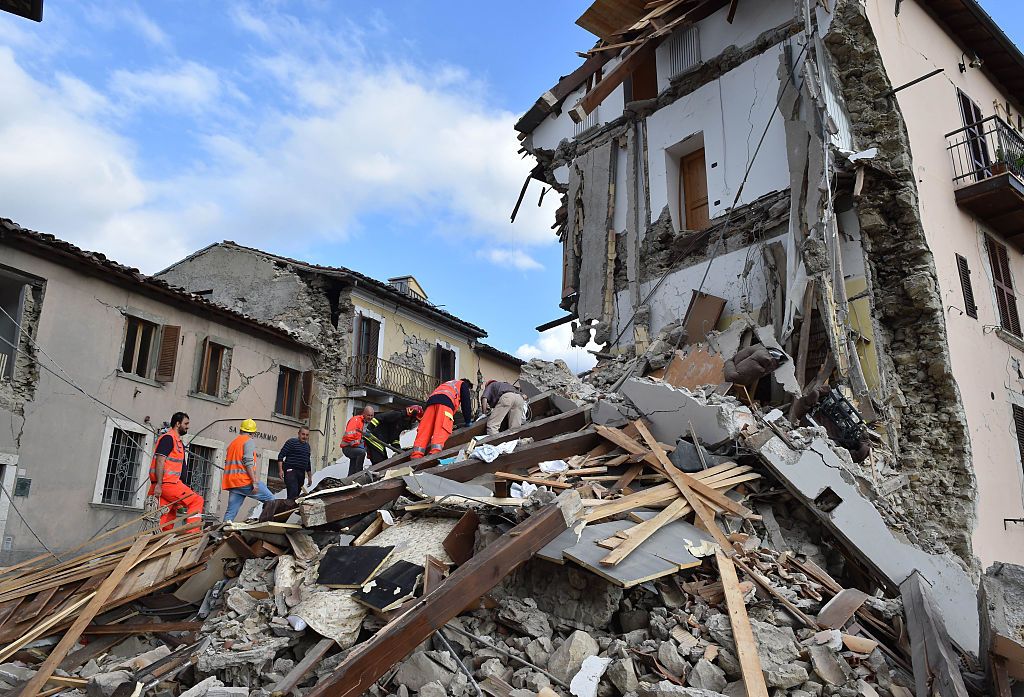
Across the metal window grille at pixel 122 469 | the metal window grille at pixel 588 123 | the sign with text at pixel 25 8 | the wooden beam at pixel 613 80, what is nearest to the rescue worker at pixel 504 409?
the wooden beam at pixel 613 80

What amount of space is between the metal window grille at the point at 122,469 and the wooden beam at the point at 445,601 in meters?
12.4

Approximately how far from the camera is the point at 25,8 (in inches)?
139

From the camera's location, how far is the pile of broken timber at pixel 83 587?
467 cm

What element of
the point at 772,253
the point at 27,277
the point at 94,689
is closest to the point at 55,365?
the point at 27,277

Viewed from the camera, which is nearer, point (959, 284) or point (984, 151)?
point (959, 284)

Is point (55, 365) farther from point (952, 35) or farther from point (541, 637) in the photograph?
point (952, 35)

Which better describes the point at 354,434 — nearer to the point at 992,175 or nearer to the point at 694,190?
the point at 694,190

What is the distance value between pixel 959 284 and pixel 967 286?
1.15 feet

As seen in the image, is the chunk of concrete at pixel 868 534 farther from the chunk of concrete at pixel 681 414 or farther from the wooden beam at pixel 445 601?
the wooden beam at pixel 445 601

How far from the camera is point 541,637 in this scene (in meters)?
4.34

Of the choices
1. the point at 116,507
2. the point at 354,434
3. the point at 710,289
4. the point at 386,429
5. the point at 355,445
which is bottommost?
the point at 116,507

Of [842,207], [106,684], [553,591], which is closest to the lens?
[106,684]

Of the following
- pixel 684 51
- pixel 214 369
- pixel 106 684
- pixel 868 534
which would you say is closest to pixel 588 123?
pixel 684 51

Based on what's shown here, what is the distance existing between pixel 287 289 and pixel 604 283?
38.4 ft
